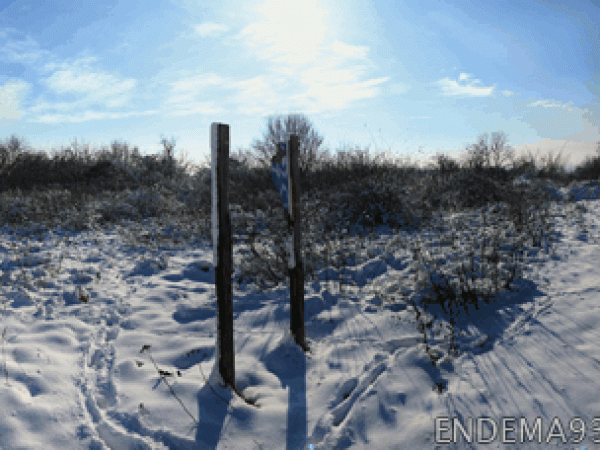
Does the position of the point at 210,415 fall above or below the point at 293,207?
below

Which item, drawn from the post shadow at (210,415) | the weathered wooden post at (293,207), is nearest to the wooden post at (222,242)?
the post shadow at (210,415)

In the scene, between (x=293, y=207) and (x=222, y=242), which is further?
(x=293, y=207)

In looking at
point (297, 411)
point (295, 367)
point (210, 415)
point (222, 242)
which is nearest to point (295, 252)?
point (222, 242)

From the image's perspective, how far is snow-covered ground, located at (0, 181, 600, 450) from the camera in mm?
2607

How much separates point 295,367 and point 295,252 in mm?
1121

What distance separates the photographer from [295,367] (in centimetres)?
→ 361

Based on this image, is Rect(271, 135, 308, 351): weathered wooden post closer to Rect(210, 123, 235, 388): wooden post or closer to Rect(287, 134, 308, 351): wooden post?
Rect(287, 134, 308, 351): wooden post

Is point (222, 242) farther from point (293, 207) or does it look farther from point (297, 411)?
point (297, 411)

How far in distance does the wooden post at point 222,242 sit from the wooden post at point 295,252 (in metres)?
0.82

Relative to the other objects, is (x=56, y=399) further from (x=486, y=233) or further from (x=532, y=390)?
(x=486, y=233)

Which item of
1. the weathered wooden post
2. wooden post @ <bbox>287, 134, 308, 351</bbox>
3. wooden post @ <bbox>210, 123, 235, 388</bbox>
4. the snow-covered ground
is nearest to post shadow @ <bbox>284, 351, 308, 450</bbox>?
the snow-covered ground

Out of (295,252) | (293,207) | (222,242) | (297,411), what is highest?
(293,207)

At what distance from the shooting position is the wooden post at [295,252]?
370 cm

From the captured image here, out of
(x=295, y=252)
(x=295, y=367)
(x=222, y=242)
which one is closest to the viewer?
(x=222, y=242)
